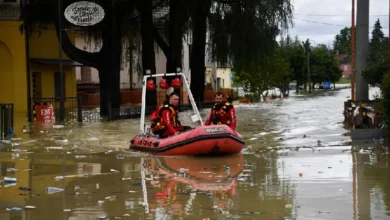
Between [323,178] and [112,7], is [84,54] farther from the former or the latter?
[323,178]

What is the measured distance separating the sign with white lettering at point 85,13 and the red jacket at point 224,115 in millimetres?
13178

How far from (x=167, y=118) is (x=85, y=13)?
14.1m

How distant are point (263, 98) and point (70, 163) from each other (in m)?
42.6

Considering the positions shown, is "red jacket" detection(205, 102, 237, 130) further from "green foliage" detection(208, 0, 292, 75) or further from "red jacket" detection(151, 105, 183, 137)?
"green foliage" detection(208, 0, 292, 75)

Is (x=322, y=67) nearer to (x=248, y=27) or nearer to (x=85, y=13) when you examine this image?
(x=248, y=27)

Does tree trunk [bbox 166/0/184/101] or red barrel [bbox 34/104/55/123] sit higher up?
tree trunk [bbox 166/0/184/101]

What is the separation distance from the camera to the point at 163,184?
11.8 metres

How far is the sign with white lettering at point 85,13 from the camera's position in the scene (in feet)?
94.4

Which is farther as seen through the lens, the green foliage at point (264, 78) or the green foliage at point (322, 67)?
the green foliage at point (322, 67)

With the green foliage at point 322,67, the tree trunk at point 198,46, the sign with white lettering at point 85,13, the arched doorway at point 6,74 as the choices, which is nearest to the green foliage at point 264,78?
the tree trunk at point 198,46

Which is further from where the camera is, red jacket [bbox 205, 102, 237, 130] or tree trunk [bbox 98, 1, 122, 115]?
tree trunk [bbox 98, 1, 122, 115]

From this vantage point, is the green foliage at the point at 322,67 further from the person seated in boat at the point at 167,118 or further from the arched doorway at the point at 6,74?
the person seated in boat at the point at 167,118

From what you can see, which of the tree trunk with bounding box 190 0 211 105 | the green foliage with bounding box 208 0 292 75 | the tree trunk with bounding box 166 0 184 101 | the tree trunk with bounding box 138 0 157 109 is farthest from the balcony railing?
the green foliage with bounding box 208 0 292 75

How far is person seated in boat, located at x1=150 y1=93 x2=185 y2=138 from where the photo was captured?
16.0 metres
